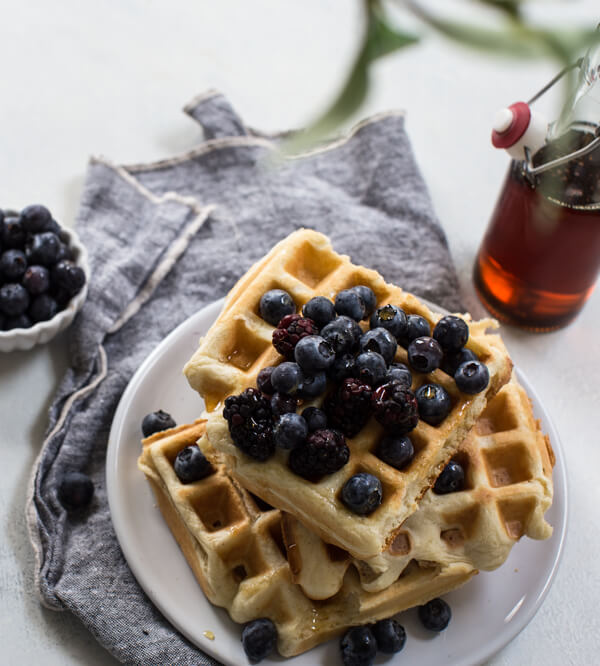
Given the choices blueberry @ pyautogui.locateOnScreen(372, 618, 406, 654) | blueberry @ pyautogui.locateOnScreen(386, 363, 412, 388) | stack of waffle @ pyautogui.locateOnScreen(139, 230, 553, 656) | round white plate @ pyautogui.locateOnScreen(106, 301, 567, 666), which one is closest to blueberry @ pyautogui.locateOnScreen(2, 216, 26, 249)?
round white plate @ pyautogui.locateOnScreen(106, 301, 567, 666)

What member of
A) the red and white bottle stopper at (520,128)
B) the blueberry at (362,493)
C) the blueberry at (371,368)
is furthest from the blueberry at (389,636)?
the red and white bottle stopper at (520,128)

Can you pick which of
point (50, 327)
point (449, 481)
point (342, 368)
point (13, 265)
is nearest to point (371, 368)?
point (342, 368)

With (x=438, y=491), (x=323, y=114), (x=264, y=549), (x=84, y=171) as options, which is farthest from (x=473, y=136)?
(x=323, y=114)

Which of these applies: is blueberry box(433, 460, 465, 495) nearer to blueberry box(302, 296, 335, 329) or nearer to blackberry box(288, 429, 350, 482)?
blackberry box(288, 429, 350, 482)

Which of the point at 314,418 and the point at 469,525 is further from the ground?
the point at 314,418

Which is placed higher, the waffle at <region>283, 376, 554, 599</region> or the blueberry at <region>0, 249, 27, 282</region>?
the blueberry at <region>0, 249, 27, 282</region>

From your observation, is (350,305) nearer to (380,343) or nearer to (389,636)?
(380,343)
